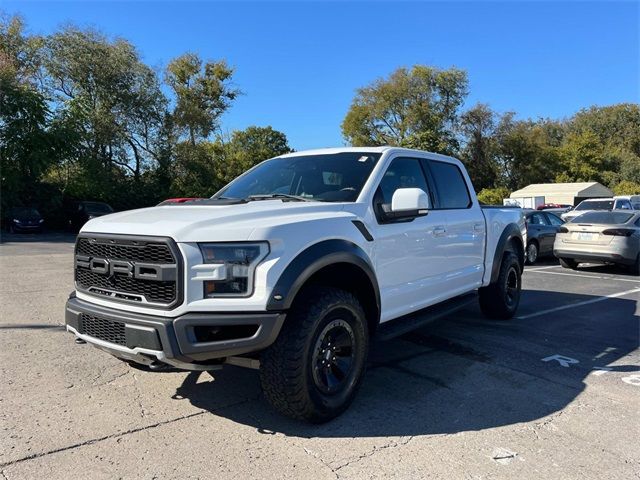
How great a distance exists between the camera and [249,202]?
4.09 m

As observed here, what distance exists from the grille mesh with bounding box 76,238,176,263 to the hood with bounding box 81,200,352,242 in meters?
0.09

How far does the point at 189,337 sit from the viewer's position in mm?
3057

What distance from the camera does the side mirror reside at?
13.2 feet

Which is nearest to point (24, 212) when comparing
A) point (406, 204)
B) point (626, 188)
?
point (406, 204)

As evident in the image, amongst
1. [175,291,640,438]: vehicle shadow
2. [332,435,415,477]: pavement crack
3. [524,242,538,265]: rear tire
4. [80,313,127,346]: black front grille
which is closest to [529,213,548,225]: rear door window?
[524,242,538,265]: rear tire

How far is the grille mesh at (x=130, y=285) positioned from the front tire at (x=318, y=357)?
2.46ft

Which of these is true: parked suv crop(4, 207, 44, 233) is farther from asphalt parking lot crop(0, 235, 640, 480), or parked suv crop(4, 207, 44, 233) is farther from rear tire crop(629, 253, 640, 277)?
rear tire crop(629, 253, 640, 277)

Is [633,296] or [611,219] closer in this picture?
[633,296]

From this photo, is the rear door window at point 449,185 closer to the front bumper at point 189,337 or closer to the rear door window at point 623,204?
the front bumper at point 189,337

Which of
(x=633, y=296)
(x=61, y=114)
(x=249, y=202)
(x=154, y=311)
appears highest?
(x=61, y=114)

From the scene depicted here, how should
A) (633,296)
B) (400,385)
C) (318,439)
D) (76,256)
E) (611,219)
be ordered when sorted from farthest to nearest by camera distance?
(611,219)
(633,296)
(400,385)
(76,256)
(318,439)

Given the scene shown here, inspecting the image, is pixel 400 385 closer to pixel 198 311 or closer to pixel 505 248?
pixel 198 311

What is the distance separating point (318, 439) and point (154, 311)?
1370 millimetres

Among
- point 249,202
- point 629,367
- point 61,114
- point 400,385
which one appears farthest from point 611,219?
point 61,114
